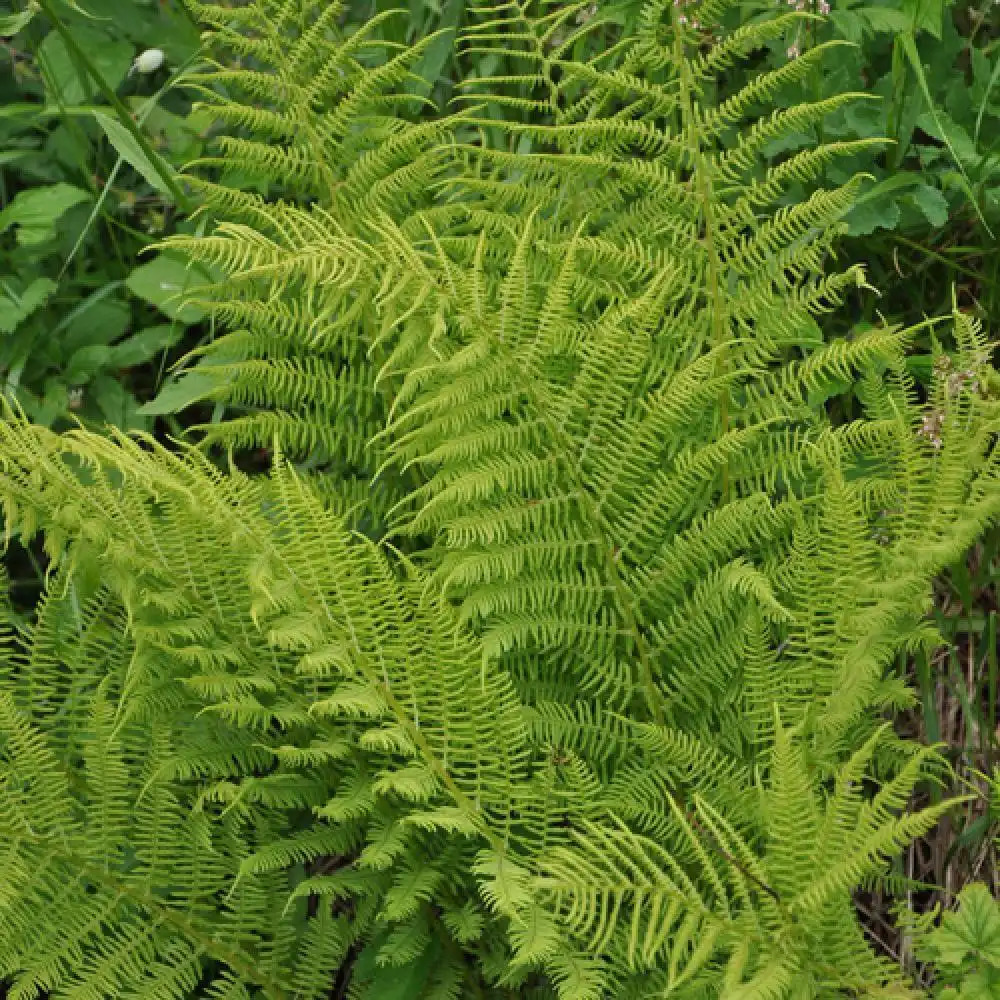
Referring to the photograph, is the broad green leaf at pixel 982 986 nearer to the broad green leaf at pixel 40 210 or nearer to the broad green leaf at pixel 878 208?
the broad green leaf at pixel 878 208

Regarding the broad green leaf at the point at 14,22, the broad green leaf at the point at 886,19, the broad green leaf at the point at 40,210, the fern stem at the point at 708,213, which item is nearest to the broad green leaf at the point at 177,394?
the broad green leaf at the point at 40,210

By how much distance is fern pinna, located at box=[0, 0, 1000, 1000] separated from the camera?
1487 millimetres

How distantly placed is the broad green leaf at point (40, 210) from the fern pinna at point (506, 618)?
58 cm

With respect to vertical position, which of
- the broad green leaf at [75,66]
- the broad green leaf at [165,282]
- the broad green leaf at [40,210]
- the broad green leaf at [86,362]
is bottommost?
the broad green leaf at [86,362]

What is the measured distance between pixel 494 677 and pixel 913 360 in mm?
937

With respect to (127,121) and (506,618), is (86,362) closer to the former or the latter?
Result: (127,121)

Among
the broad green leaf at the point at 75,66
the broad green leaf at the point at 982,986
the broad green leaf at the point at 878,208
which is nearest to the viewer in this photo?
the broad green leaf at the point at 982,986

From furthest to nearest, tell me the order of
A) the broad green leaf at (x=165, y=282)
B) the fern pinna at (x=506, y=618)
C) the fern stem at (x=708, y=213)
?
the broad green leaf at (x=165, y=282) < the fern stem at (x=708, y=213) < the fern pinna at (x=506, y=618)

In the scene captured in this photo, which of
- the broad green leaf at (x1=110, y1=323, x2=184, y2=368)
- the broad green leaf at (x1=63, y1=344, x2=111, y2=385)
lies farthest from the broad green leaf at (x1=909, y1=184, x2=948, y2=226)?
the broad green leaf at (x1=63, y1=344, x2=111, y2=385)

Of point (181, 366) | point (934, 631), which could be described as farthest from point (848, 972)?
point (181, 366)

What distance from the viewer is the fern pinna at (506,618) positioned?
1487mm

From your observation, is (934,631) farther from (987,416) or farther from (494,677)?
(494,677)

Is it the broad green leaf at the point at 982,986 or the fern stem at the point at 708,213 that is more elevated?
the fern stem at the point at 708,213

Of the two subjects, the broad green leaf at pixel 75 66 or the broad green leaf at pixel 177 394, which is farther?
the broad green leaf at pixel 75 66
